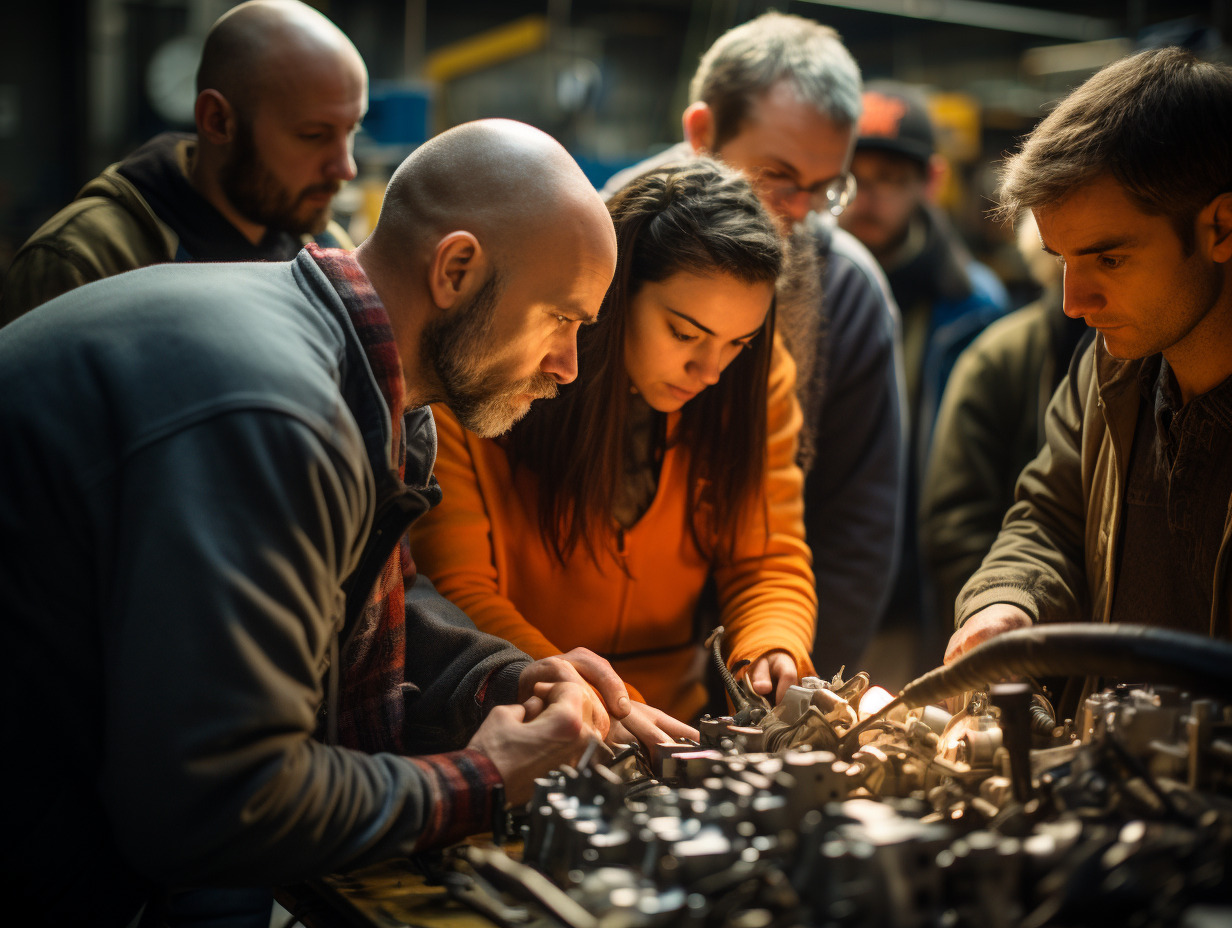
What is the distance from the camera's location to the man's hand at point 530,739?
1.29 metres

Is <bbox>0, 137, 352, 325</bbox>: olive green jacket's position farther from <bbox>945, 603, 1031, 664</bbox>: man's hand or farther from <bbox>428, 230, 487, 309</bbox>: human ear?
<bbox>945, 603, 1031, 664</bbox>: man's hand

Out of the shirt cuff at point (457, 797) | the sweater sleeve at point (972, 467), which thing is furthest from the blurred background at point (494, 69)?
the shirt cuff at point (457, 797)

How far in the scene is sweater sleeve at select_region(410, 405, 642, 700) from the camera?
1.73 metres

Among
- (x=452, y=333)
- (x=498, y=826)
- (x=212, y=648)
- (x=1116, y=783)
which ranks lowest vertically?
(x=498, y=826)

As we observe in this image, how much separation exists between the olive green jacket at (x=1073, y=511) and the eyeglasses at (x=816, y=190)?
0.72 m

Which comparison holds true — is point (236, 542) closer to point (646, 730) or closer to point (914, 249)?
point (646, 730)

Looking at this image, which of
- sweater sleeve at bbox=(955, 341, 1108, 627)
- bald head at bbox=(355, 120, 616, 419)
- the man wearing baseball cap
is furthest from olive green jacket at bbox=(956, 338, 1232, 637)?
the man wearing baseball cap

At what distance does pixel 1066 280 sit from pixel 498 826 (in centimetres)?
119

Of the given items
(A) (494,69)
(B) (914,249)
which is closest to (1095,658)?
(B) (914,249)

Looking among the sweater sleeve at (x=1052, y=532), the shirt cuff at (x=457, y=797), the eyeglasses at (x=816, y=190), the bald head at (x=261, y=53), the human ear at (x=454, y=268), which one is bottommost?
the shirt cuff at (x=457, y=797)

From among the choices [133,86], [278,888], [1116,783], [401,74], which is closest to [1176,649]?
[1116,783]

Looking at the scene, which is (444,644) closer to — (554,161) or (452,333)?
(452,333)

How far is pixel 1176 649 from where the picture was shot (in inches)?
41.0

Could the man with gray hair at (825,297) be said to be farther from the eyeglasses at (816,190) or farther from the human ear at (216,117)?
the human ear at (216,117)
